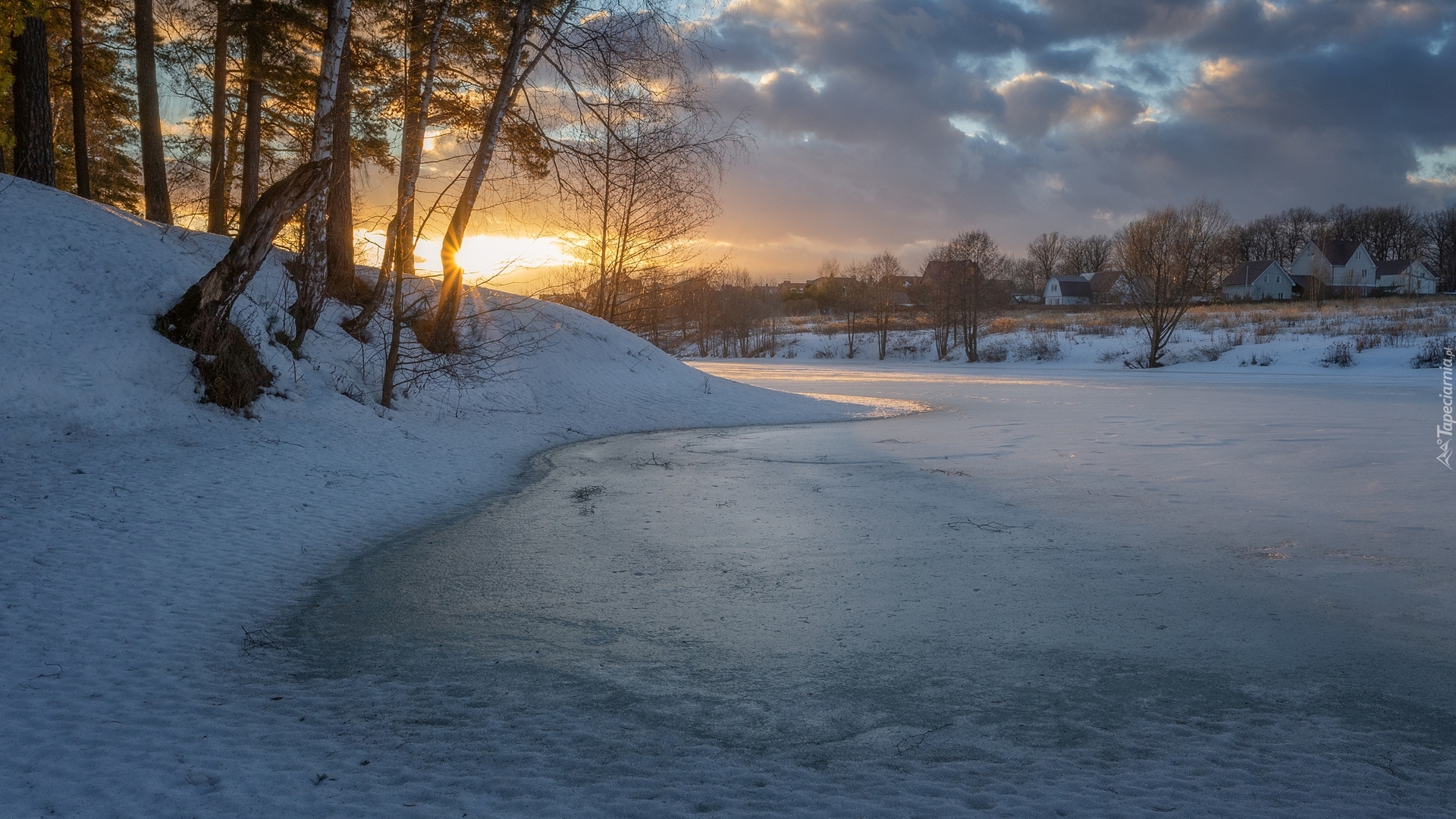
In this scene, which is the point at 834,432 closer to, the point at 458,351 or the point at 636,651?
the point at 458,351

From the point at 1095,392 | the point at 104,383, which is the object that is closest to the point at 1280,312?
the point at 1095,392

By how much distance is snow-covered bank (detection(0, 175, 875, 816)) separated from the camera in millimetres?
3297

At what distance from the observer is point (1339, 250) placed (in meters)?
79.1

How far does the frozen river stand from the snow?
0.02 metres

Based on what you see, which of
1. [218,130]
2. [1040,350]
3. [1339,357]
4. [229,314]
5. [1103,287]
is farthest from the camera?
[1103,287]

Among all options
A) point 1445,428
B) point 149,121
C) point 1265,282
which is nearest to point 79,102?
point 149,121

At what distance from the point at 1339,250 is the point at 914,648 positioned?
94290 mm

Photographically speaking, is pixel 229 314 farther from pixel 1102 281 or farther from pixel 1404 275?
pixel 1404 275

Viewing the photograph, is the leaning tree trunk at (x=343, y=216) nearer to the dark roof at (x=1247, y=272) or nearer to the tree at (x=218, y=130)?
the tree at (x=218, y=130)

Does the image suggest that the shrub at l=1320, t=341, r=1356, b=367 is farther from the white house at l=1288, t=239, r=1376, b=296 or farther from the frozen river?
the white house at l=1288, t=239, r=1376, b=296

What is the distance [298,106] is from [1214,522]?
19.0 meters

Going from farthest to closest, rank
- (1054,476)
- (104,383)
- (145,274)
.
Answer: (145,274) < (1054,476) < (104,383)

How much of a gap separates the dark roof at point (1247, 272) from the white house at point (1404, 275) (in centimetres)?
880

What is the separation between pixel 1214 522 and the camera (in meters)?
7.26
